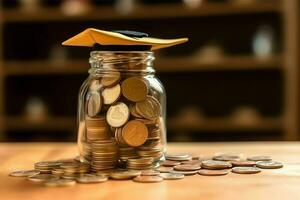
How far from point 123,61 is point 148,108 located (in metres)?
0.08

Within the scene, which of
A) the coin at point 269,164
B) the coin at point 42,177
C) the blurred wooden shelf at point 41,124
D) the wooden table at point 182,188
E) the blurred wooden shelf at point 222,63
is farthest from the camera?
the blurred wooden shelf at point 41,124

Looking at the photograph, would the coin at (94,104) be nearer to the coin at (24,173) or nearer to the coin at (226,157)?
the coin at (24,173)

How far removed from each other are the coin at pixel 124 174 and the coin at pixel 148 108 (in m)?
0.09

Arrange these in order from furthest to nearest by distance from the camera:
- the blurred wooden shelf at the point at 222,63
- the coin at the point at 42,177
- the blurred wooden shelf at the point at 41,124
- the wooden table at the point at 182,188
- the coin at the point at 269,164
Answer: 1. the blurred wooden shelf at the point at 41,124
2. the blurred wooden shelf at the point at 222,63
3. the coin at the point at 269,164
4. the coin at the point at 42,177
5. the wooden table at the point at 182,188

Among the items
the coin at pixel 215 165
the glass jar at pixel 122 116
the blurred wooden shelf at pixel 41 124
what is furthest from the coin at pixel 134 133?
the blurred wooden shelf at pixel 41 124

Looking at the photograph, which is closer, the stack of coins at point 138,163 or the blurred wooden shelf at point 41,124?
the stack of coins at point 138,163

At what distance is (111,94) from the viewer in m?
0.85

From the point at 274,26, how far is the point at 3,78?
4.96 ft

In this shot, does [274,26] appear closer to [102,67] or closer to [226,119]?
[226,119]

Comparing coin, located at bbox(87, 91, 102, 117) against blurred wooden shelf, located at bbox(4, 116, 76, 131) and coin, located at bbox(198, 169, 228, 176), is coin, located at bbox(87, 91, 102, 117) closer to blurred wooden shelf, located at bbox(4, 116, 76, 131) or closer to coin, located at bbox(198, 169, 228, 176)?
coin, located at bbox(198, 169, 228, 176)

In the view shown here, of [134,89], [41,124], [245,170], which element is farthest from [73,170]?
[41,124]

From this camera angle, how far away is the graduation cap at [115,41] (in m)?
0.82

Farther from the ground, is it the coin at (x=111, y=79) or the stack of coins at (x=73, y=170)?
the coin at (x=111, y=79)

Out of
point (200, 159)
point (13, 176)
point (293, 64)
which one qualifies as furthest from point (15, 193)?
point (293, 64)
